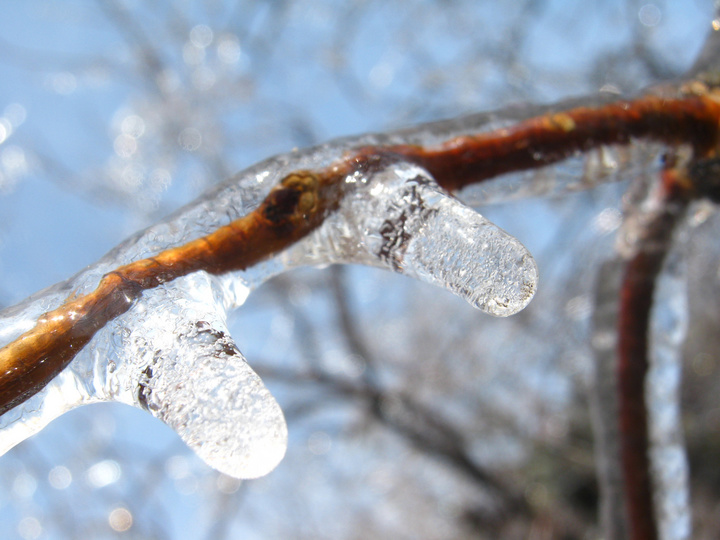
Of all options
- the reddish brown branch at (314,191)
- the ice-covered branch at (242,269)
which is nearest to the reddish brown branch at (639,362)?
the reddish brown branch at (314,191)

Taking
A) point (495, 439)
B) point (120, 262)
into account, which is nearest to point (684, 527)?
point (120, 262)

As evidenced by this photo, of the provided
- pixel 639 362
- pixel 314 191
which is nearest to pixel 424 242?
pixel 314 191

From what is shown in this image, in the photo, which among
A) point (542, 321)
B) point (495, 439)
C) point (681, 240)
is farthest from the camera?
point (495, 439)

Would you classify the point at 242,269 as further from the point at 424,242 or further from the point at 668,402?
the point at 668,402

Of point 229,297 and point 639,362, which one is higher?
point 639,362

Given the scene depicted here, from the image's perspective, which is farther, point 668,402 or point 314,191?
point 668,402

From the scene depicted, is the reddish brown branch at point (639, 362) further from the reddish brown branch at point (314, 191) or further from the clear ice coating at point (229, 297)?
the clear ice coating at point (229, 297)

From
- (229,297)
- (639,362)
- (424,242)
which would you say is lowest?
(229,297)

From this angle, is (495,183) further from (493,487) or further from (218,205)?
(493,487)
